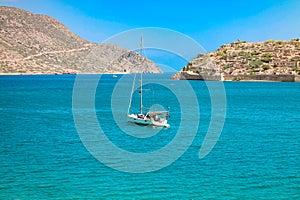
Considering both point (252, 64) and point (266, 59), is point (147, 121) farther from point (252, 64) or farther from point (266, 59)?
point (266, 59)

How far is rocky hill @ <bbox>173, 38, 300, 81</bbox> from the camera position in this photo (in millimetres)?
114000

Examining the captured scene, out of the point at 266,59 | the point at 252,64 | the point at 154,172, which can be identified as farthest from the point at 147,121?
the point at 266,59

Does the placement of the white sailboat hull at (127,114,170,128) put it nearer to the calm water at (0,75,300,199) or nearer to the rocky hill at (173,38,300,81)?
the calm water at (0,75,300,199)

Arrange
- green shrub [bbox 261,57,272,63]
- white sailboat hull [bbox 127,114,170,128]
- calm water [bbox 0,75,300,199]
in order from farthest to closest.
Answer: green shrub [bbox 261,57,272,63], white sailboat hull [bbox 127,114,170,128], calm water [bbox 0,75,300,199]

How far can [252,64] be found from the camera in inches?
4754

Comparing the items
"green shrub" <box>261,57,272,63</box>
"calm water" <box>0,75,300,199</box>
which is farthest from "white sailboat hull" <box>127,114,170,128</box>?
"green shrub" <box>261,57,272,63</box>

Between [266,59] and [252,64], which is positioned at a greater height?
[266,59]

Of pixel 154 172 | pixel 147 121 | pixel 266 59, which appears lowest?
pixel 154 172

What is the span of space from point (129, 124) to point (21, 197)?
18881 mm

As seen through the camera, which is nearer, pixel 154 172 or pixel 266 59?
pixel 154 172

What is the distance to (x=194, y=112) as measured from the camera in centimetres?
4478

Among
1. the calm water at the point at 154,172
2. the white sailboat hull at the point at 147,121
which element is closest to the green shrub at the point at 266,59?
the calm water at the point at 154,172

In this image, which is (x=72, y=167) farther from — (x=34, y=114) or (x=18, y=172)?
(x=34, y=114)

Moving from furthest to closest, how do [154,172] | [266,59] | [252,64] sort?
1. [266,59]
2. [252,64]
3. [154,172]
